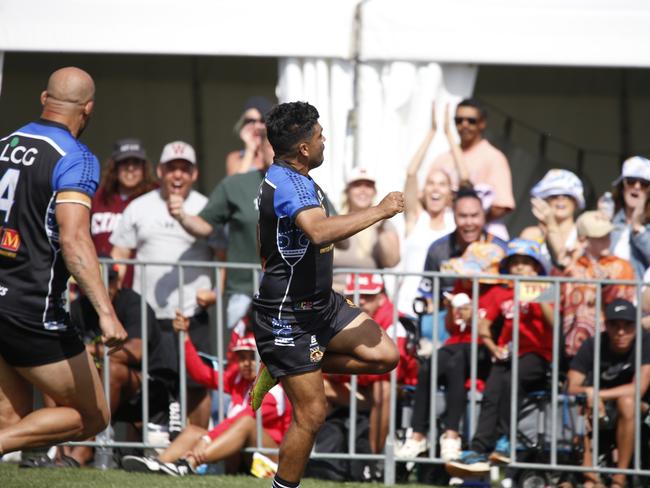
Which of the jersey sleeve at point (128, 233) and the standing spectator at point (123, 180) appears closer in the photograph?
the jersey sleeve at point (128, 233)

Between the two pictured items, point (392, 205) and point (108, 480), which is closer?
point (392, 205)

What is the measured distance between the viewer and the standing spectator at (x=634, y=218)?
765 cm

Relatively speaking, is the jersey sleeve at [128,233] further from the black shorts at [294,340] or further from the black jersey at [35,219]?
the black shorts at [294,340]

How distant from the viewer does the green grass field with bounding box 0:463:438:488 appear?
21.0ft

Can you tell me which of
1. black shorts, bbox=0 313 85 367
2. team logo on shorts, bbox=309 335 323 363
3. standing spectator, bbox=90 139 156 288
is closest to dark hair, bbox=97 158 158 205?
standing spectator, bbox=90 139 156 288

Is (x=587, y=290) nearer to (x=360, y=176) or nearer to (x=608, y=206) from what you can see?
(x=608, y=206)

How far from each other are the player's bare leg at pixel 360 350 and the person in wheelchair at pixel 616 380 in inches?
71.2

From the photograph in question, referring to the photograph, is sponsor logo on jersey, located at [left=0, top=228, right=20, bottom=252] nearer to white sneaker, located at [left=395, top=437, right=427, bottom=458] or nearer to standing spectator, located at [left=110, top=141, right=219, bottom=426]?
A: standing spectator, located at [left=110, top=141, right=219, bottom=426]

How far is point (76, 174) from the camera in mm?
5301

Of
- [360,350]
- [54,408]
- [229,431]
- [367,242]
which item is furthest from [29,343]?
[367,242]

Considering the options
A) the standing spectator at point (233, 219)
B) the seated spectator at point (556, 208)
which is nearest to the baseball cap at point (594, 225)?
the seated spectator at point (556, 208)

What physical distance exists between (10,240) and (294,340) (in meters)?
1.32

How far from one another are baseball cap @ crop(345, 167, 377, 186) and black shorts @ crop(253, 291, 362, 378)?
97.4 inches

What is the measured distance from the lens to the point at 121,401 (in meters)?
7.43
